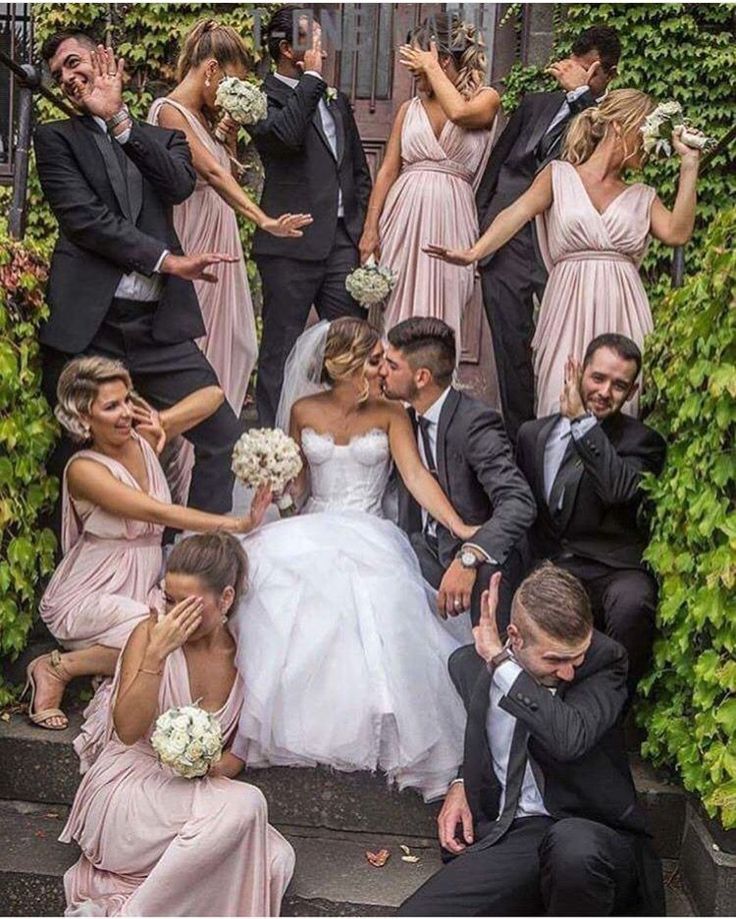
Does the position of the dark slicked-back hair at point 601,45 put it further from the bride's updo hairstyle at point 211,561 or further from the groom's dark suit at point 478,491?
the bride's updo hairstyle at point 211,561

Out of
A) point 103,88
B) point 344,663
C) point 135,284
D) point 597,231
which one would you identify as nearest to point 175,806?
point 344,663

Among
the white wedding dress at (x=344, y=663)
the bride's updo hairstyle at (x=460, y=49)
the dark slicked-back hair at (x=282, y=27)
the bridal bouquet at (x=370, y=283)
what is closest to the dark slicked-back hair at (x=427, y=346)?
the white wedding dress at (x=344, y=663)

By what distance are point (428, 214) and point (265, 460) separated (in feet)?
6.19

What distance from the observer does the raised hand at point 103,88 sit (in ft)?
14.6

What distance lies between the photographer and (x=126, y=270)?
177 inches

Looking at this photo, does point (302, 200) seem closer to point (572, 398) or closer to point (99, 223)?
point (99, 223)

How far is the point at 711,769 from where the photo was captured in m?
3.23

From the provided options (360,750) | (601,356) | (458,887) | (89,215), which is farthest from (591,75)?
(458,887)

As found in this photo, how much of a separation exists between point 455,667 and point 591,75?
3.18 metres

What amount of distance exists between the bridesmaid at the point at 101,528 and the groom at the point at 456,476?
0.64 m

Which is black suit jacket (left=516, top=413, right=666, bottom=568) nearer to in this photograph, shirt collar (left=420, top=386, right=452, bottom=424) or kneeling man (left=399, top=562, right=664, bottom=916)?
shirt collar (left=420, top=386, right=452, bottom=424)

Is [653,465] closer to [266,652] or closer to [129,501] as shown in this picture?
[266,652]

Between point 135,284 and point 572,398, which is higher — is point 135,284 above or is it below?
above

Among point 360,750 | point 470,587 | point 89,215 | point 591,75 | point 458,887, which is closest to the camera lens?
point 458,887
